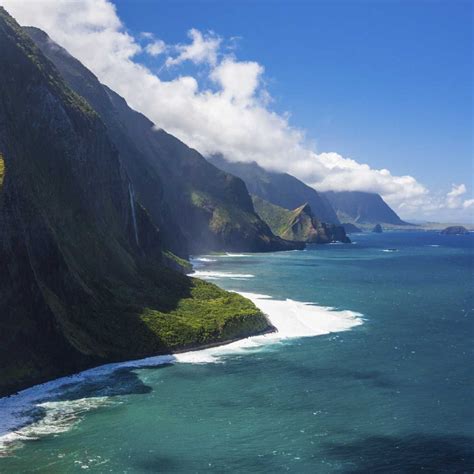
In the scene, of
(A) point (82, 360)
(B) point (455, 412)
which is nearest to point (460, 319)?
(B) point (455, 412)

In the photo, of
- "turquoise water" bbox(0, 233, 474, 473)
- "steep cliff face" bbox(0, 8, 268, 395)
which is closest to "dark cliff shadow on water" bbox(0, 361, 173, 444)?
"turquoise water" bbox(0, 233, 474, 473)

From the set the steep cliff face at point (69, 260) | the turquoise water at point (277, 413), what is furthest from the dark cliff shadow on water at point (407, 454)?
the steep cliff face at point (69, 260)

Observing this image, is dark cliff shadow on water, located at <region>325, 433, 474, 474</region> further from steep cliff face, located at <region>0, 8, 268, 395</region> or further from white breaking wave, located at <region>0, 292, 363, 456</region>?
steep cliff face, located at <region>0, 8, 268, 395</region>

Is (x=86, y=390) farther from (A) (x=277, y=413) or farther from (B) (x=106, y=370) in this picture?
(A) (x=277, y=413)

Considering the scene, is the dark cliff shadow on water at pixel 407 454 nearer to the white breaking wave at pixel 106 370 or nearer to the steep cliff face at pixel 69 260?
the white breaking wave at pixel 106 370

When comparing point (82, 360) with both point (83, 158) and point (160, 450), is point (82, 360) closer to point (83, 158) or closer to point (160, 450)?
point (160, 450)

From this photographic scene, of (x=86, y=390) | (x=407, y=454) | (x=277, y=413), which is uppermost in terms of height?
(x=86, y=390)

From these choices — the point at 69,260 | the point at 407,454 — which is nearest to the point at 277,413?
the point at 407,454
